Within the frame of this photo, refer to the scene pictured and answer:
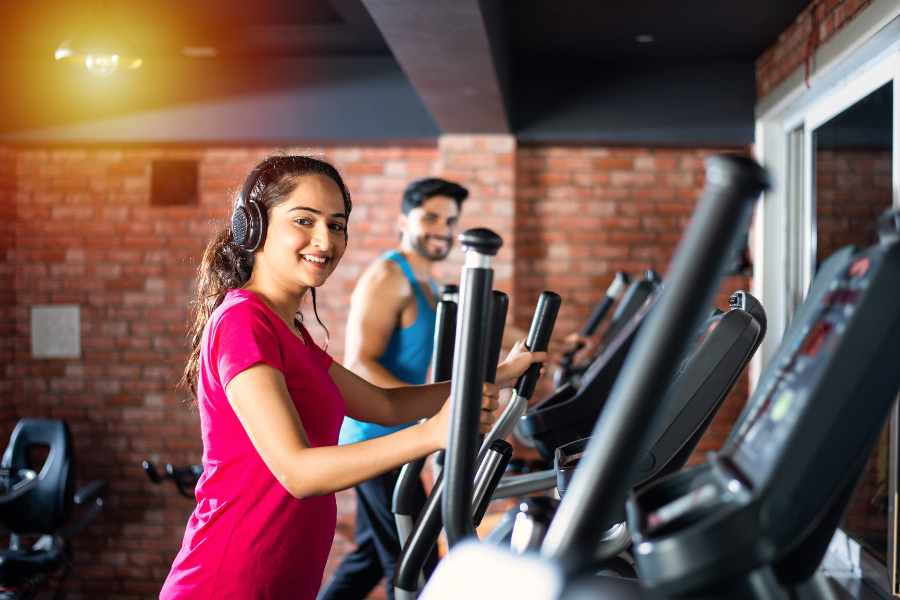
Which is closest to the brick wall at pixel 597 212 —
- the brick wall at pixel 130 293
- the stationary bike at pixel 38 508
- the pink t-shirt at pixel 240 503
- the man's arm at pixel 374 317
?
the brick wall at pixel 130 293

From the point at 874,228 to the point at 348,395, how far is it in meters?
1.16

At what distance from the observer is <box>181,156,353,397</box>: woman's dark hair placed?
1.62 m

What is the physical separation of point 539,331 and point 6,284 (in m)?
4.61

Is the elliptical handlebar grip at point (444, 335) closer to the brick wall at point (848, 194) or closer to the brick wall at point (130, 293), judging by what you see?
the brick wall at point (848, 194)

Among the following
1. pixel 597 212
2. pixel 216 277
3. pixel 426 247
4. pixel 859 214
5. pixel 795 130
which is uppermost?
pixel 795 130

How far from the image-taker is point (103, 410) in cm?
530

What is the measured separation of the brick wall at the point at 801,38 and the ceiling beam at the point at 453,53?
115cm

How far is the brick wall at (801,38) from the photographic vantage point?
3.09 meters

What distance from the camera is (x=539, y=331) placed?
1567mm

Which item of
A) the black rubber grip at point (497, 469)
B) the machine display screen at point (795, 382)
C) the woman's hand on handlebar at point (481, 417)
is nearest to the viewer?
the machine display screen at point (795, 382)

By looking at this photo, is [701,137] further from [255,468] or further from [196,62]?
[255,468]

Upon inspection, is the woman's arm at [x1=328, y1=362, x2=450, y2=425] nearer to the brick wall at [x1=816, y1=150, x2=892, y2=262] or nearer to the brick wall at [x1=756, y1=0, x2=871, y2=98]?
the brick wall at [x1=816, y1=150, x2=892, y2=262]

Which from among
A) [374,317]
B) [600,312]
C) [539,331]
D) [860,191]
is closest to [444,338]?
[539,331]

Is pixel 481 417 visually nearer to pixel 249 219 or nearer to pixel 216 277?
pixel 249 219
